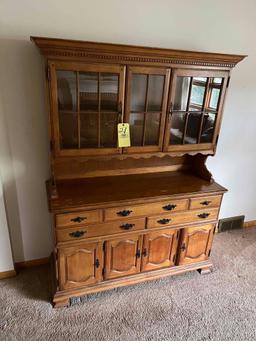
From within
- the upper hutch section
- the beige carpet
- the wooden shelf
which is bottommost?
the beige carpet

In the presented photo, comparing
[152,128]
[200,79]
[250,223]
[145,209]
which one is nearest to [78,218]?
[145,209]

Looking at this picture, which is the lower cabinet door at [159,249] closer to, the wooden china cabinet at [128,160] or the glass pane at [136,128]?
the wooden china cabinet at [128,160]

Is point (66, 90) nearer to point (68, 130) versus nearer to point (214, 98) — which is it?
point (68, 130)

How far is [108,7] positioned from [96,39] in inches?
8.3

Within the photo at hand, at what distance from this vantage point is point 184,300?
6.40 ft

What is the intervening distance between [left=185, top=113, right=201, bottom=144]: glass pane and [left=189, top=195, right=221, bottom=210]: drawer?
0.45m

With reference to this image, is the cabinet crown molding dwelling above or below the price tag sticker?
above

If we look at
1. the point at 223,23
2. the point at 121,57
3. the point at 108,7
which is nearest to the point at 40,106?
the point at 121,57

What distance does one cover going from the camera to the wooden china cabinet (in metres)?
1.54

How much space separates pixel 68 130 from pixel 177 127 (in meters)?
0.78

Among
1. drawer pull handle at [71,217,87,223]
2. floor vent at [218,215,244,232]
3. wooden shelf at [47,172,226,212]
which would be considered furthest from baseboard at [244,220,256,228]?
drawer pull handle at [71,217,87,223]

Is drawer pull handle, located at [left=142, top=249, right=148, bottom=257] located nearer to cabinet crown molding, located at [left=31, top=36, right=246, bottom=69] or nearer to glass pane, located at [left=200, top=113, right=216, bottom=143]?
glass pane, located at [left=200, top=113, right=216, bottom=143]

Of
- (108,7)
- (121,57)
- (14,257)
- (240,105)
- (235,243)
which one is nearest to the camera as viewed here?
(121,57)

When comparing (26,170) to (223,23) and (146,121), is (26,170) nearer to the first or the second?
(146,121)
